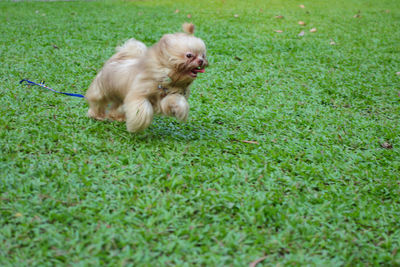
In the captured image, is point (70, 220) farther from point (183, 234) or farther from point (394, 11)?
point (394, 11)

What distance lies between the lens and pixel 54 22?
32.1ft

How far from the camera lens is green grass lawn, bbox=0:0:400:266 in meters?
2.58

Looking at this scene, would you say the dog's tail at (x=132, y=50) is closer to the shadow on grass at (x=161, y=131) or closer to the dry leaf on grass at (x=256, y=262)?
the shadow on grass at (x=161, y=131)

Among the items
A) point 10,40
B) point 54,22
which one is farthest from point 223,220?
point 54,22

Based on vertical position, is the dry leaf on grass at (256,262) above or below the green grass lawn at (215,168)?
below

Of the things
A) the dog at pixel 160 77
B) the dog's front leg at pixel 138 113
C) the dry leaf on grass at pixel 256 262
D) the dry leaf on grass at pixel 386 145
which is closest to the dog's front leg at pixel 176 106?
the dog at pixel 160 77

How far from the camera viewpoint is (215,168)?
3557 millimetres

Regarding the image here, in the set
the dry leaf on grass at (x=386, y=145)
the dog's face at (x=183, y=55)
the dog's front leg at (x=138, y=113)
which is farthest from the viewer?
the dry leaf on grass at (x=386, y=145)

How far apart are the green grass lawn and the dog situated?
1.17 ft

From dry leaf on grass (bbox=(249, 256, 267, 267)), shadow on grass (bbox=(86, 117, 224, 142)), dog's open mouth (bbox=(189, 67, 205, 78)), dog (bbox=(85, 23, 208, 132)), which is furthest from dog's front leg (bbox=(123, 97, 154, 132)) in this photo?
dry leaf on grass (bbox=(249, 256, 267, 267))

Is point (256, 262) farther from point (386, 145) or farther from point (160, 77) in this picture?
point (386, 145)

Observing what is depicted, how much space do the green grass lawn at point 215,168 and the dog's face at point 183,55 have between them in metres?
0.78

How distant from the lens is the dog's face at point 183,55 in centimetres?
363

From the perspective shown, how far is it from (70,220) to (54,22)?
27.6 feet
